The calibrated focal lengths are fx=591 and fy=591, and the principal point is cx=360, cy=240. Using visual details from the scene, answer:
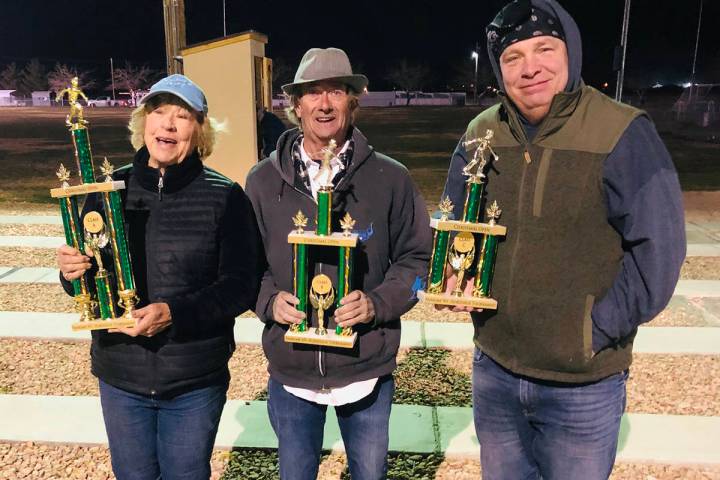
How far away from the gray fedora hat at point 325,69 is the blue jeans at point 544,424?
1138mm

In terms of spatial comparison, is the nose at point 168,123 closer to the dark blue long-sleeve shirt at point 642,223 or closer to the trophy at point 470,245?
the trophy at point 470,245

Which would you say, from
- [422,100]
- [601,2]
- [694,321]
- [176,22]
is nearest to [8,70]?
[422,100]

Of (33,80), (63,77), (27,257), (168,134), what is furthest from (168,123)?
(63,77)

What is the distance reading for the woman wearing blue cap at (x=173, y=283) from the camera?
2.13 meters

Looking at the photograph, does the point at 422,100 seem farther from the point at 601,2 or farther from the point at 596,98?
the point at 596,98

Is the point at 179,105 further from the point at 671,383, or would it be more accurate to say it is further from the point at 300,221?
the point at 671,383

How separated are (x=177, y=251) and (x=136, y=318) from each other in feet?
0.89

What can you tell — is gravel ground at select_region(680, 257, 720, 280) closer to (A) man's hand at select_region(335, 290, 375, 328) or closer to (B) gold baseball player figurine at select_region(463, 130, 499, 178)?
(B) gold baseball player figurine at select_region(463, 130, 499, 178)

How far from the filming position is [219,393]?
7.42 feet

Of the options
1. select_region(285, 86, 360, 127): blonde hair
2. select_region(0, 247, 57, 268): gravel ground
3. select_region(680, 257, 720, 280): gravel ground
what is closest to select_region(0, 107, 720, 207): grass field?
select_region(0, 247, 57, 268): gravel ground

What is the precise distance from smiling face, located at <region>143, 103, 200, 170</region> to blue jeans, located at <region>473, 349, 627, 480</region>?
1342 millimetres

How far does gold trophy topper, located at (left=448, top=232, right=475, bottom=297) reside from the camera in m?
2.13

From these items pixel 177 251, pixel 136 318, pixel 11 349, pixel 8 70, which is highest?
pixel 8 70

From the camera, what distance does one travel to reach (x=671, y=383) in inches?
175
